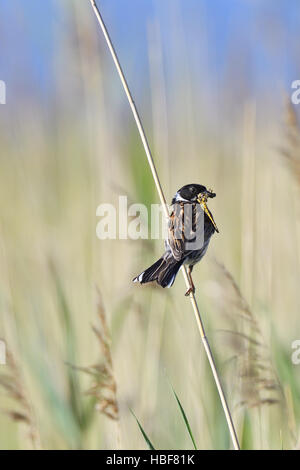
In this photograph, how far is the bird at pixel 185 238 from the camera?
2143 millimetres

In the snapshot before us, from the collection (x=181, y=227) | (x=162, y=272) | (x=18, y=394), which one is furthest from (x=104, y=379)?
(x=181, y=227)

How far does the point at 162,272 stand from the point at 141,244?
0.84ft

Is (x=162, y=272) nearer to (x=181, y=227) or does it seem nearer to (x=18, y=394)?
(x=181, y=227)

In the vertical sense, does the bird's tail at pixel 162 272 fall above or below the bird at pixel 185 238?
below

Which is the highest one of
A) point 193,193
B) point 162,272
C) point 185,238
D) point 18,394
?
point 193,193

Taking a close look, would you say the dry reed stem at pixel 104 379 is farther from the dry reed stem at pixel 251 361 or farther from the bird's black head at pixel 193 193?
the bird's black head at pixel 193 193

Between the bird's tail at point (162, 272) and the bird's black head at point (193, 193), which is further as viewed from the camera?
the bird's black head at point (193, 193)

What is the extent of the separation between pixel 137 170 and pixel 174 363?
0.76 m

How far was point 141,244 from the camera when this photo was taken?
2.35 meters

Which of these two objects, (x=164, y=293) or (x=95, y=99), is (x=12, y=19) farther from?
(x=164, y=293)

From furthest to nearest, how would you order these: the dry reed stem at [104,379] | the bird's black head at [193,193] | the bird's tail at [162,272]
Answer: the bird's black head at [193,193]
the bird's tail at [162,272]
the dry reed stem at [104,379]

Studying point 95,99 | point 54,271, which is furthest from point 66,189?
point 54,271

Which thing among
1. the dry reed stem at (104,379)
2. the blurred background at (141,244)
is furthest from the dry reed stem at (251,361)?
the dry reed stem at (104,379)

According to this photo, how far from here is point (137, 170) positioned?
7.92ft
